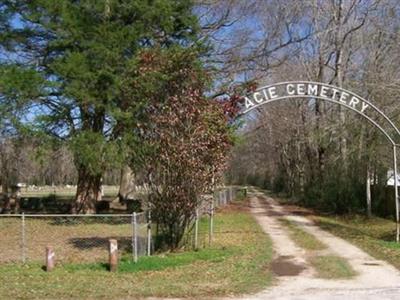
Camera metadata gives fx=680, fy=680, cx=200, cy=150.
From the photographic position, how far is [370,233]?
2609cm

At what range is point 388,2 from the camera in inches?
1385

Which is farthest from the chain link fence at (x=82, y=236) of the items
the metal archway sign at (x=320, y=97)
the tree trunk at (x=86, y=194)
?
the metal archway sign at (x=320, y=97)

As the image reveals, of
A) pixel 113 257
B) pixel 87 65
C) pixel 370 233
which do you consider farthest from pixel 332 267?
pixel 87 65

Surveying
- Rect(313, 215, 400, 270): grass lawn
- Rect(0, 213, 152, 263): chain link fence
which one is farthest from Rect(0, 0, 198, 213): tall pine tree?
Rect(313, 215, 400, 270): grass lawn

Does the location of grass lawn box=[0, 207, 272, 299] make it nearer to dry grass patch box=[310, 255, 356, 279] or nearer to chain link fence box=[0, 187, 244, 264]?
chain link fence box=[0, 187, 244, 264]

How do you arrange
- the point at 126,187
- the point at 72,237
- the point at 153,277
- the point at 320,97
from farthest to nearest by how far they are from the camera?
the point at 126,187, the point at 72,237, the point at 320,97, the point at 153,277

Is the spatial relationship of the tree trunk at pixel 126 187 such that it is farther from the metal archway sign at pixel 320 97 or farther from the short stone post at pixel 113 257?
the short stone post at pixel 113 257

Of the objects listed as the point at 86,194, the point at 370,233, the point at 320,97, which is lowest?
the point at 370,233

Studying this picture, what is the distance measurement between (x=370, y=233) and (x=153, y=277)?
46.6ft

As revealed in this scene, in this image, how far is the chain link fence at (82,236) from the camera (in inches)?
685

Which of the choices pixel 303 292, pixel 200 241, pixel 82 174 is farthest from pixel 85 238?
pixel 303 292

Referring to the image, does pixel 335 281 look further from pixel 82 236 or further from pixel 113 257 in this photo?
pixel 82 236

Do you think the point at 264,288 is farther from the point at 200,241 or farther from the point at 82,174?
the point at 82,174

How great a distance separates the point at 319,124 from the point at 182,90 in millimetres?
25654
